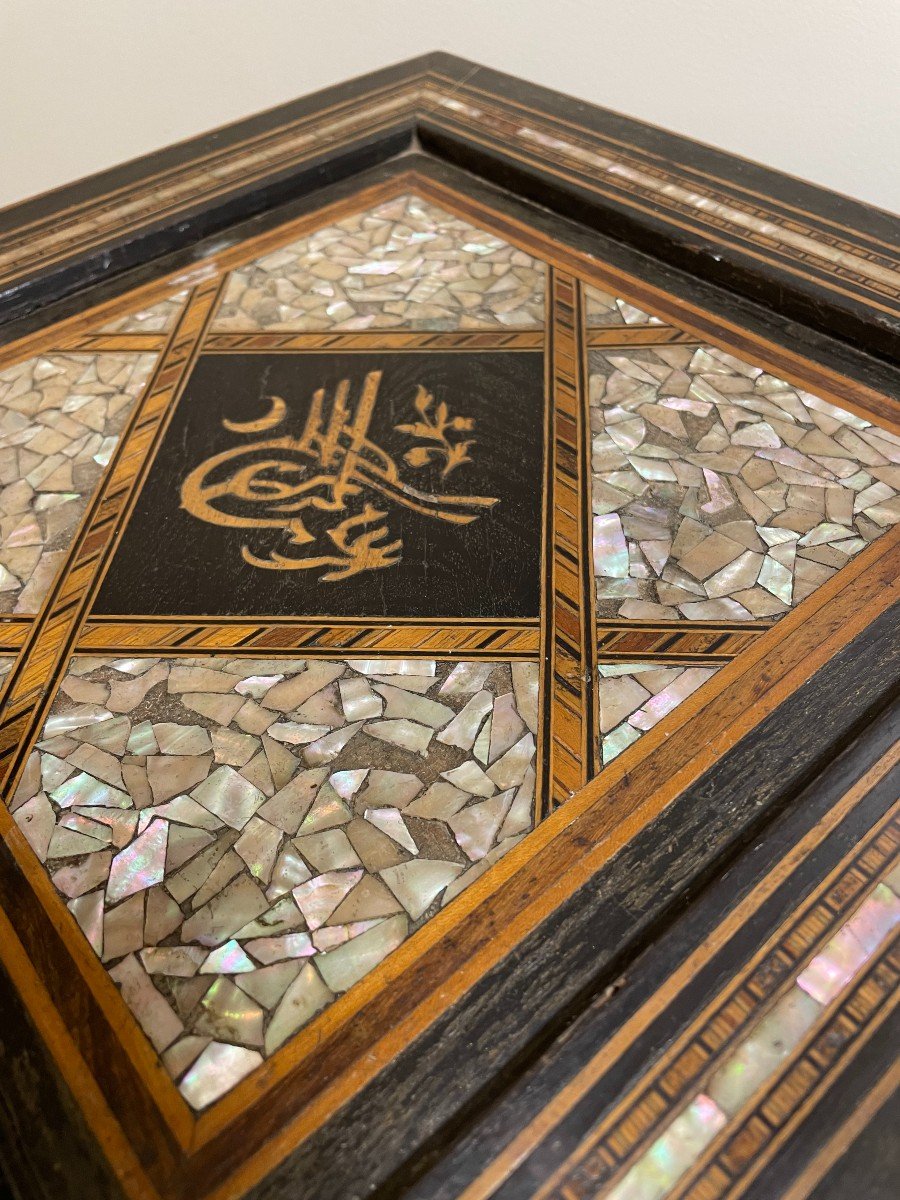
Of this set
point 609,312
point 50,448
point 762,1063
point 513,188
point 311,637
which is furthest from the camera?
point 513,188

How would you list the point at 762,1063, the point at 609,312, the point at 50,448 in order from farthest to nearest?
the point at 609,312 → the point at 50,448 → the point at 762,1063

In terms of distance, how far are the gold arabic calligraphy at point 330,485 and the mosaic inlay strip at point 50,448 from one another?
142 millimetres

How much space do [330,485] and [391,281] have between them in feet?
1.54

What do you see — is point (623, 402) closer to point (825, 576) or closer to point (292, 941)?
point (825, 576)

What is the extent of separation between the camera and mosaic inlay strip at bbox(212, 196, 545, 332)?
1.52 metres

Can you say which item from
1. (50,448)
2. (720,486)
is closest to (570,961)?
(720,486)

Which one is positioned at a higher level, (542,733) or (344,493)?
(344,493)

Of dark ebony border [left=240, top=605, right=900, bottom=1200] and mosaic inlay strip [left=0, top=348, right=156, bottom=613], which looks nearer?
dark ebony border [left=240, top=605, right=900, bottom=1200]

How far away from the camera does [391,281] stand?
1589 millimetres

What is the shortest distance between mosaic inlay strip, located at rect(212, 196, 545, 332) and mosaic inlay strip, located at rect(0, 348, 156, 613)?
0.62 feet

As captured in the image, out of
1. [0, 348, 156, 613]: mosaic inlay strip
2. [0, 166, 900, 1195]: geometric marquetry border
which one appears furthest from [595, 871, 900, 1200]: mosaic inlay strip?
[0, 348, 156, 613]: mosaic inlay strip

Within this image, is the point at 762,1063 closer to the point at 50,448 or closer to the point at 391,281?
the point at 50,448

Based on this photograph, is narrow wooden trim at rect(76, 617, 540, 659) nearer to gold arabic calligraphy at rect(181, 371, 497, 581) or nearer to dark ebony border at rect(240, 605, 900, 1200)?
gold arabic calligraphy at rect(181, 371, 497, 581)

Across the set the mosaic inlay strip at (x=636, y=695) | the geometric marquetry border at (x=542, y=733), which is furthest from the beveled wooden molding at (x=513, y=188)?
the mosaic inlay strip at (x=636, y=695)
